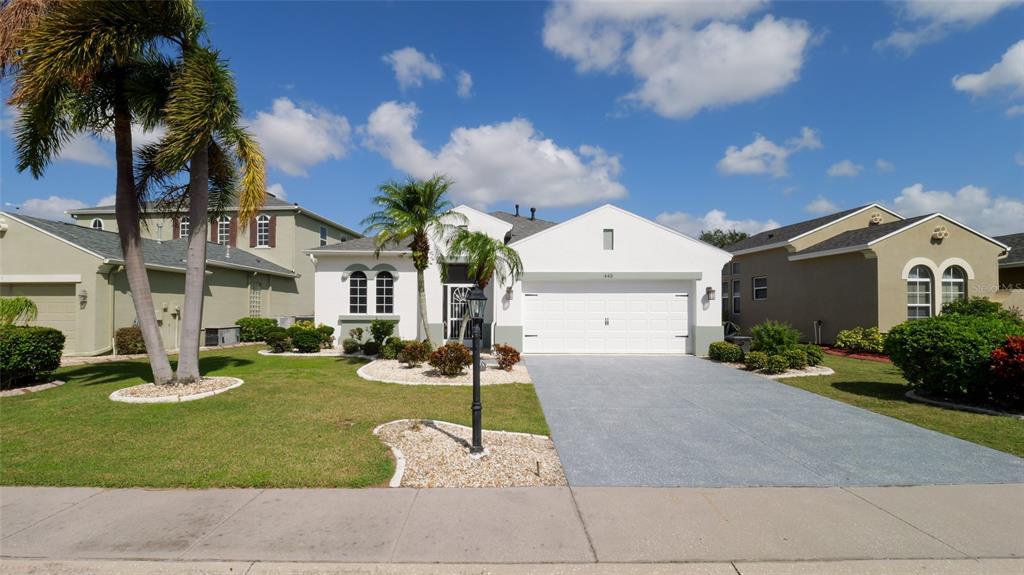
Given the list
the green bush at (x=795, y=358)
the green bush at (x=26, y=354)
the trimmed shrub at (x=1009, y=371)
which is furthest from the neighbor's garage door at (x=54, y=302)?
the trimmed shrub at (x=1009, y=371)

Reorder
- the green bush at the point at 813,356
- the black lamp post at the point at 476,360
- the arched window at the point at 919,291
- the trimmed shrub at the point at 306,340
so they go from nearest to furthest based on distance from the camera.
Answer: the black lamp post at the point at 476,360, the green bush at the point at 813,356, the trimmed shrub at the point at 306,340, the arched window at the point at 919,291

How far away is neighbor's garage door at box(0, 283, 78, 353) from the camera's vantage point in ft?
48.0

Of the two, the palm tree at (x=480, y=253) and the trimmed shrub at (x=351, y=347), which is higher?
the palm tree at (x=480, y=253)

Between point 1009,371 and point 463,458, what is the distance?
905 cm

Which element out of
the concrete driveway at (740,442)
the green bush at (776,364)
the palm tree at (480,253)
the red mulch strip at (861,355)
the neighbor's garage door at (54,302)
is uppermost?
the palm tree at (480,253)

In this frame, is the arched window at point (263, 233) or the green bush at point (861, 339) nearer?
the green bush at point (861, 339)

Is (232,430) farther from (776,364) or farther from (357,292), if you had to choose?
(776,364)

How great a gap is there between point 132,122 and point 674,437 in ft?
39.9

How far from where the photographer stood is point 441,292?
16.6 m

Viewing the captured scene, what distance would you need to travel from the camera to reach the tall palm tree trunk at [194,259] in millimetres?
9492

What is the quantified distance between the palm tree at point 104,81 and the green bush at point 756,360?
45.6 feet

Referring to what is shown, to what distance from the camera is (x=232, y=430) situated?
A: 6742 millimetres

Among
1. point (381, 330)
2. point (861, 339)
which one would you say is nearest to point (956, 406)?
point (861, 339)

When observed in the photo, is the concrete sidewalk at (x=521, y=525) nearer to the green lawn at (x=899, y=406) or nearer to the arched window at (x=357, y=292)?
the green lawn at (x=899, y=406)
